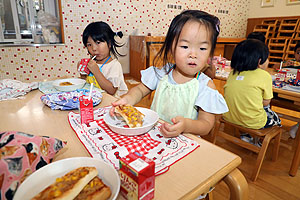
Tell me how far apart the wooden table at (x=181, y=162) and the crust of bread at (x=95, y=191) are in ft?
0.42

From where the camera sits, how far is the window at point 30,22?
131 inches

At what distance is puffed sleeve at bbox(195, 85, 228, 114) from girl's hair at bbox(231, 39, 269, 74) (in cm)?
91

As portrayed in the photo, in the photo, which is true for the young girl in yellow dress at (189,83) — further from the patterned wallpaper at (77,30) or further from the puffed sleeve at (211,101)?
the patterned wallpaper at (77,30)

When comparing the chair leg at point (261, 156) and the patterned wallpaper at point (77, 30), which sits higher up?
the patterned wallpaper at point (77, 30)

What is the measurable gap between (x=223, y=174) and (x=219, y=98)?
0.49 m

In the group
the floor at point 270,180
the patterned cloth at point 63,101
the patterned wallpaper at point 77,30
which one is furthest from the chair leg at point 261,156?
the patterned wallpaper at point 77,30

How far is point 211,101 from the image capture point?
3.24ft

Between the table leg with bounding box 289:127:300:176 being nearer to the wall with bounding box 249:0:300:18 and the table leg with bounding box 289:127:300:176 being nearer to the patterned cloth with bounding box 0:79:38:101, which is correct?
the patterned cloth with bounding box 0:79:38:101

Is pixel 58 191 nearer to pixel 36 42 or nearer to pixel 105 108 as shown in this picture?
pixel 105 108

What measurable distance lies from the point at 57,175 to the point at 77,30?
3905 mm

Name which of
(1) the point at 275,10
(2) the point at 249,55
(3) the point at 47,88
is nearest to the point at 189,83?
(2) the point at 249,55

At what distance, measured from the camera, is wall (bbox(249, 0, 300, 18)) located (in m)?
5.15

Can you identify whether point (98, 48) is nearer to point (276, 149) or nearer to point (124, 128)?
point (124, 128)

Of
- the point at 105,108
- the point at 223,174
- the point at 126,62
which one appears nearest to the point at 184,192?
the point at 223,174
